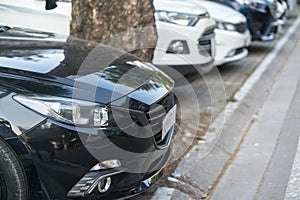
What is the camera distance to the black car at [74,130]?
268 cm

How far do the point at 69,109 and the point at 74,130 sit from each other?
0.13 metres

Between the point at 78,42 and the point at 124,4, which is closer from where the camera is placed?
the point at 78,42

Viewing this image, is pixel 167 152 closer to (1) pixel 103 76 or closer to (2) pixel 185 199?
(2) pixel 185 199

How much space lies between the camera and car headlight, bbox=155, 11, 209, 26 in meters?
5.80

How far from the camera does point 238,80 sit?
277 inches

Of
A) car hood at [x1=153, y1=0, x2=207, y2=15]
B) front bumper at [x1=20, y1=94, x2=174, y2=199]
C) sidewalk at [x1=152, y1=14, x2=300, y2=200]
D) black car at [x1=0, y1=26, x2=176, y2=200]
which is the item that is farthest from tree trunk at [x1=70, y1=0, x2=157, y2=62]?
front bumper at [x1=20, y1=94, x2=174, y2=199]

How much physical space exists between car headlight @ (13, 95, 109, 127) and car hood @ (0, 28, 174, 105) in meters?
0.05

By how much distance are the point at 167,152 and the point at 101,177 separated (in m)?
0.71

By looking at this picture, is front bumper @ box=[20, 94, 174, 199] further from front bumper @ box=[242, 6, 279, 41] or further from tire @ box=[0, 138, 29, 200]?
front bumper @ box=[242, 6, 279, 41]

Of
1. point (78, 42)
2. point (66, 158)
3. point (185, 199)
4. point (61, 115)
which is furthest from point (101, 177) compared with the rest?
point (78, 42)

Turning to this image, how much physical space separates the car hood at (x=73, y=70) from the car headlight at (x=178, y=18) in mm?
2150

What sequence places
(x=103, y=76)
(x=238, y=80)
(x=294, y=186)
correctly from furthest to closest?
(x=238, y=80) < (x=294, y=186) < (x=103, y=76)

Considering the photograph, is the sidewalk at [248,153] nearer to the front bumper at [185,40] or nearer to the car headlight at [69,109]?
the front bumper at [185,40]

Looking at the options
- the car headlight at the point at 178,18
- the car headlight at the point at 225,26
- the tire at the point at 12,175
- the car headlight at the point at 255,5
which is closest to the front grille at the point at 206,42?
the car headlight at the point at 178,18
